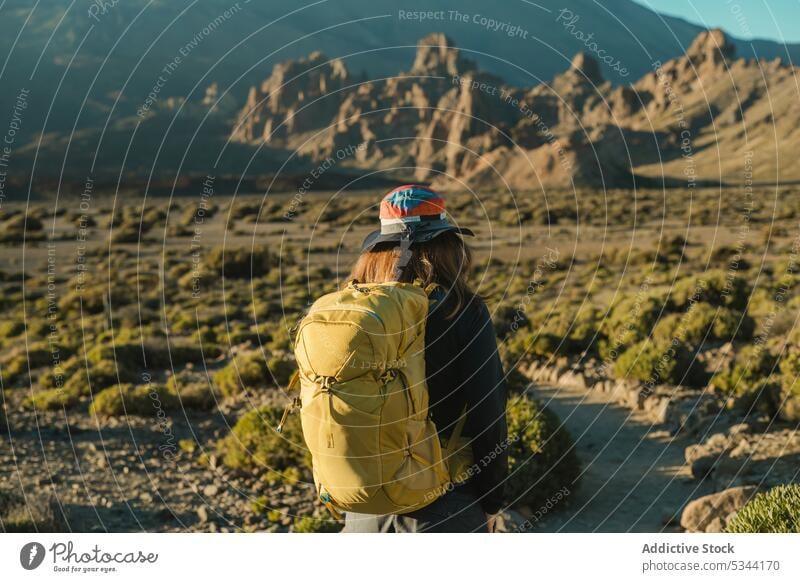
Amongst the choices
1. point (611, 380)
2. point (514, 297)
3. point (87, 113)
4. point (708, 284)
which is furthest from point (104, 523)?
point (87, 113)

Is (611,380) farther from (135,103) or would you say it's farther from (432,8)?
(432,8)

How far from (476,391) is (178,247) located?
139 feet

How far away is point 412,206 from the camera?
3777 millimetres

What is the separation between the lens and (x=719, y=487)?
8.62m

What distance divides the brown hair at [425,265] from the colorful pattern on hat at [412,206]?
0.11 m

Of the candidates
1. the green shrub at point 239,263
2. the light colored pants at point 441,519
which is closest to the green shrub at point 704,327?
the light colored pants at point 441,519

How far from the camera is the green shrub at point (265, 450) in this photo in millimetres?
10133

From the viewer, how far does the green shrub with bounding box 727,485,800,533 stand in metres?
5.85

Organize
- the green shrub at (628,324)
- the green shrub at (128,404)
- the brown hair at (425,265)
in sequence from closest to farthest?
the brown hair at (425,265) → the green shrub at (128,404) → the green shrub at (628,324)

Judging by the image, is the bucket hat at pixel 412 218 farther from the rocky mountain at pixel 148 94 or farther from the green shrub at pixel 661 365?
the rocky mountain at pixel 148 94

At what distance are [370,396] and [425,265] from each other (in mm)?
648
